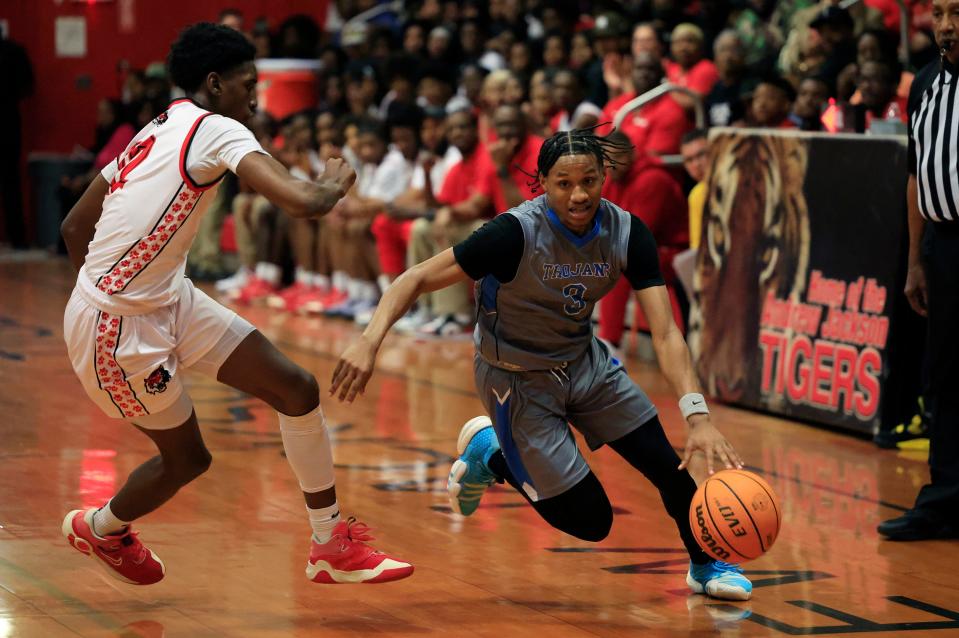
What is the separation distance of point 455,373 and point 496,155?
1.84 meters

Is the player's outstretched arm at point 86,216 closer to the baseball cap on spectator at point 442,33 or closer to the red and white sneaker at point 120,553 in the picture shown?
the red and white sneaker at point 120,553

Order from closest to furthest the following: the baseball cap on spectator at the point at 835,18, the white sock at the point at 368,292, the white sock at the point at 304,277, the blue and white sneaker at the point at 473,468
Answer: the blue and white sneaker at the point at 473,468 → the baseball cap on spectator at the point at 835,18 → the white sock at the point at 368,292 → the white sock at the point at 304,277

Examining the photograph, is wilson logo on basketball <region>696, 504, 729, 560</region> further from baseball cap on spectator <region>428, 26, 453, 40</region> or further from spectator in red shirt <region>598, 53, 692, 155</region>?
baseball cap on spectator <region>428, 26, 453, 40</region>

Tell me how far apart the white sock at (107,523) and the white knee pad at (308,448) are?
2.04 ft

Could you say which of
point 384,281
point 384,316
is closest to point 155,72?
point 384,281

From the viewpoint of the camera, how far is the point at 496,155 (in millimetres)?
11328

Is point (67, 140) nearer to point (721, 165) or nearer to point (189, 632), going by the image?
point (721, 165)

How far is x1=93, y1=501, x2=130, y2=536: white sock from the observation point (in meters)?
5.17

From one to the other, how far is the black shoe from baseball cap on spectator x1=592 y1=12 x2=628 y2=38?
7.39 meters

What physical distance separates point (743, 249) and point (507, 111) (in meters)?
2.61

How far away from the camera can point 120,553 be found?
5.18m

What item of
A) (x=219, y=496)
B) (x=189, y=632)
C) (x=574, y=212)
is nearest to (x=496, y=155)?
(x=219, y=496)

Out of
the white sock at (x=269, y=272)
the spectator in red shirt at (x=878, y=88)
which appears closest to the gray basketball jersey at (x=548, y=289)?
the spectator in red shirt at (x=878, y=88)

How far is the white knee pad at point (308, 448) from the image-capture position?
16.9 ft
